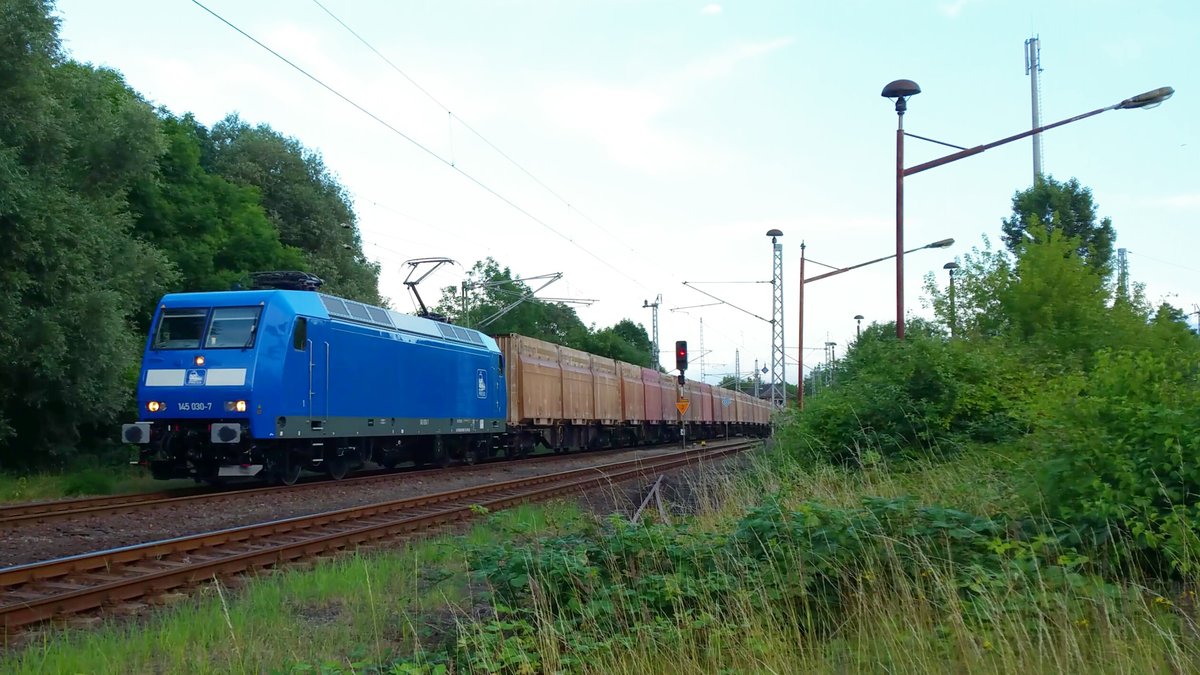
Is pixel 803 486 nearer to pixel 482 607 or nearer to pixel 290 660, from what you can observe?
pixel 482 607

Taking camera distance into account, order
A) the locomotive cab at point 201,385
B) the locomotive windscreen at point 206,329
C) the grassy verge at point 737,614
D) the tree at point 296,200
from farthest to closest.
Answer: the tree at point 296,200 → the locomotive windscreen at point 206,329 → the locomotive cab at point 201,385 → the grassy verge at point 737,614

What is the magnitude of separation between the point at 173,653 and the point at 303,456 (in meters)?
11.9

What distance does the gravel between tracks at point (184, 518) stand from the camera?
1025 centimetres

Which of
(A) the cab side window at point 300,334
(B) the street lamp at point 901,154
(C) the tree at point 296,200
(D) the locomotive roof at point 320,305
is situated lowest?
(A) the cab side window at point 300,334

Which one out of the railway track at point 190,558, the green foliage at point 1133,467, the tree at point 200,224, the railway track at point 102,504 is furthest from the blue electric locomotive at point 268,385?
the green foliage at point 1133,467

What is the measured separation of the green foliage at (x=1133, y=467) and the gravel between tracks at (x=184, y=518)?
9.32m

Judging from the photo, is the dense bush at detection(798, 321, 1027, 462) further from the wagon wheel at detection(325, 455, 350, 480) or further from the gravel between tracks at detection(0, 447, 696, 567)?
the wagon wheel at detection(325, 455, 350, 480)

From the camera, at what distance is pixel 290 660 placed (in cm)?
538

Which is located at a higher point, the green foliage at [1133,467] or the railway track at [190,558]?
the green foliage at [1133,467]

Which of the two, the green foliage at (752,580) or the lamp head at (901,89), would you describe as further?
the lamp head at (901,89)

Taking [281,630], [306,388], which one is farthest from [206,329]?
[281,630]

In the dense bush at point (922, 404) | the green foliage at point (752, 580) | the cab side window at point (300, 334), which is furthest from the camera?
the cab side window at point (300, 334)

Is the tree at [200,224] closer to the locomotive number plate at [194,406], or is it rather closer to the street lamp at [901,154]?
the locomotive number plate at [194,406]

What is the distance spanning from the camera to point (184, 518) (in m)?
12.5
